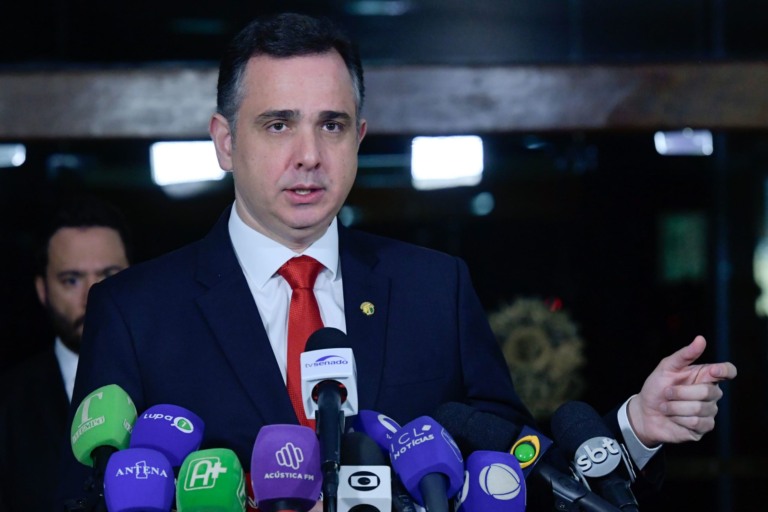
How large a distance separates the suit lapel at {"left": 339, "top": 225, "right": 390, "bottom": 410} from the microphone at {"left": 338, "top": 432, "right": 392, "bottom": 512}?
52 cm

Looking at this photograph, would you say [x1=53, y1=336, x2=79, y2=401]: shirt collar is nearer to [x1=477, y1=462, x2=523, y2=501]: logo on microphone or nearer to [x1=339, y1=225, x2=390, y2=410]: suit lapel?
[x1=339, y1=225, x2=390, y2=410]: suit lapel

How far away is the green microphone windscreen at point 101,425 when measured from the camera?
168 cm

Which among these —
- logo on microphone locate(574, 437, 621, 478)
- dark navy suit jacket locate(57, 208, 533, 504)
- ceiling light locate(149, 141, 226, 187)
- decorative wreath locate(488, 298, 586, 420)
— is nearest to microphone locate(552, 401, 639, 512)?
logo on microphone locate(574, 437, 621, 478)

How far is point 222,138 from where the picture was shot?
2.23 metres

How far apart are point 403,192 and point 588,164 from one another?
0.88 m

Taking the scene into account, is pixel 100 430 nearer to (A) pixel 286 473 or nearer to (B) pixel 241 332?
(A) pixel 286 473

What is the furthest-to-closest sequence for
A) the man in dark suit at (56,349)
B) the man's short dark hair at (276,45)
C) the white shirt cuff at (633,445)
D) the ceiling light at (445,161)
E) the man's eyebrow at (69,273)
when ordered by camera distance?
the ceiling light at (445,161) < the man's eyebrow at (69,273) < the man in dark suit at (56,349) < the man's short dark hair at (276,45) < the white shirt cuff at (633,445)

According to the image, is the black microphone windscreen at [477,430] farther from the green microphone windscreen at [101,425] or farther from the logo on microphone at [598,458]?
the green microphone windscreen at [101,425]

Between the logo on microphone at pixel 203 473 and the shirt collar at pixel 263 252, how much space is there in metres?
0.66

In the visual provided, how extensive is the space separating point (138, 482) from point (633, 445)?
90cm

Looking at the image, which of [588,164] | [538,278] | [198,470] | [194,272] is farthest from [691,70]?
[198,470]

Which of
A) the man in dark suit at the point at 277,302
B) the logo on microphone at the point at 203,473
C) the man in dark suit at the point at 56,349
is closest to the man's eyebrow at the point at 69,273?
the man in dark suit at the point at 56,349

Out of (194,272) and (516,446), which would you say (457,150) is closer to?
(194,272)

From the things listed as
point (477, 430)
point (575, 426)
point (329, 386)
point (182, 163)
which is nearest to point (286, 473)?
point (329, 386)
